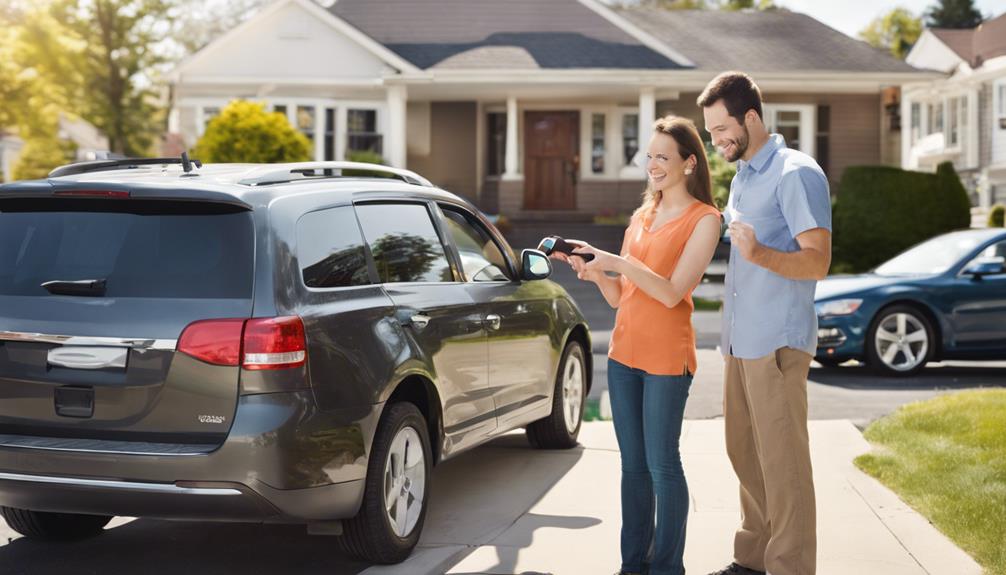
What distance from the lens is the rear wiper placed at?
5.33 meters

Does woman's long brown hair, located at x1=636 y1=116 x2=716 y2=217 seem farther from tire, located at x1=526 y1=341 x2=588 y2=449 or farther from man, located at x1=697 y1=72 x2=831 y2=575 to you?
tire, located at x1=526 y1=341 x2=588 y2=449

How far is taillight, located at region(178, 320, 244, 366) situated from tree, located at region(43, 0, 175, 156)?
42.6 m

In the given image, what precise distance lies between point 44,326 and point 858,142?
2795 centimetres

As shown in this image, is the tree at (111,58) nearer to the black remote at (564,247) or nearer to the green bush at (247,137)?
the green bush at (247,137)

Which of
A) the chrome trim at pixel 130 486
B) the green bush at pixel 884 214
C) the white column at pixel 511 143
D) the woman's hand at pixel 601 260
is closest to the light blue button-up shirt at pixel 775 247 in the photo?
the woman's hand at pixel 601 260

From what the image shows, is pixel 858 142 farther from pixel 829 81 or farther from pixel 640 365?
pixel 640 365

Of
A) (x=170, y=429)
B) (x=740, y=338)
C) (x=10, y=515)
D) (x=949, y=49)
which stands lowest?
(x=10, y=515)

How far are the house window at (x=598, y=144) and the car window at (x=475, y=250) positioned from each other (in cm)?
2260

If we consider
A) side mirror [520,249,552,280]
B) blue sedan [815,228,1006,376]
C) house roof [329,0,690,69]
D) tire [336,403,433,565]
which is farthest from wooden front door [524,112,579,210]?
tire [336,403,433,565]

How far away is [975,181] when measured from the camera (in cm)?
3819

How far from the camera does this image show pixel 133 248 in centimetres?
538

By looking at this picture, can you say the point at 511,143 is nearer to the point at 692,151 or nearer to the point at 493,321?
the point at 493,321

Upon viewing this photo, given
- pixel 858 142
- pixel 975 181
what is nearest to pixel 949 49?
pixel 975 181

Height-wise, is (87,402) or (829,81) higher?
(829,81)
